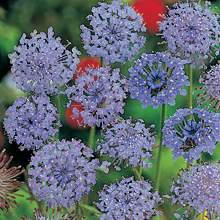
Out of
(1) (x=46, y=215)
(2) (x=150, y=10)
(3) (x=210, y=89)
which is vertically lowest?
(1) (x=46, y=215)

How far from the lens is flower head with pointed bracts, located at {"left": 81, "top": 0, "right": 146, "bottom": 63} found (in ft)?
3.60

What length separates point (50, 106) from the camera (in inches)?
41.7

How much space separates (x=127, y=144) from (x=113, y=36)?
15 cm

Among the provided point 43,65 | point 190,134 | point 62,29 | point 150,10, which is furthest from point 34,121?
point 62,29

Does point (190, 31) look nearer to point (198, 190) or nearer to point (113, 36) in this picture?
point (113, 36)

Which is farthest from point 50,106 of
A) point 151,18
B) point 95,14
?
point 151,18

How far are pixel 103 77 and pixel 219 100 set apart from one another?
0.16m

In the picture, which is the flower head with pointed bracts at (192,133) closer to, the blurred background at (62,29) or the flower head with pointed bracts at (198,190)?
the flower head with pointed bracts at (198,190)

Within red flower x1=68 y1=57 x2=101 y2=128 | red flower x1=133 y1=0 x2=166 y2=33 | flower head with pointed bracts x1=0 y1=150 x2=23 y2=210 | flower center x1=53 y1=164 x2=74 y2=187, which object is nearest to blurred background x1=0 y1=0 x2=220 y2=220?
red flower x1=133 y1=0 x2=166 y2=33

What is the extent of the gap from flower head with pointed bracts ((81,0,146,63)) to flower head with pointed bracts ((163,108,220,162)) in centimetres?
12

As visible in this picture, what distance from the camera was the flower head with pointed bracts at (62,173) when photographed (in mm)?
1009

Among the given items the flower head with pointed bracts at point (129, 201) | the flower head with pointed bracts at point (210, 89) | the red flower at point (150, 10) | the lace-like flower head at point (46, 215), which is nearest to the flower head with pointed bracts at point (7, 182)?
the lace-like flower head at point (46, 215)

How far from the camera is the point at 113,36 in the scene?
3.63 feet

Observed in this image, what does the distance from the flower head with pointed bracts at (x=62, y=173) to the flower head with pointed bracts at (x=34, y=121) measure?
32 mm
